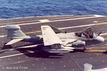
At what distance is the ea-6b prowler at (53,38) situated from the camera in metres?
60.6

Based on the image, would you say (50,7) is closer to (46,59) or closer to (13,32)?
(13,32)

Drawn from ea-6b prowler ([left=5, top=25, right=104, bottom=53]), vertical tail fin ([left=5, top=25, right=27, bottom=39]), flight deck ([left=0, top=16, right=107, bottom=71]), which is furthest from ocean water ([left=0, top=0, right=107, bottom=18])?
ea-6b prowler ([left=5, top=25, right=104, bottom=53])

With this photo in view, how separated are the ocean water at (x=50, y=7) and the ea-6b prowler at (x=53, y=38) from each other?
47.6m

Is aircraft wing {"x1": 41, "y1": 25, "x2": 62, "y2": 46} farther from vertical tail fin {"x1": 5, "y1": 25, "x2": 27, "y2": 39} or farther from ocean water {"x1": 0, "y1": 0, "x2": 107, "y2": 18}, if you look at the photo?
ocean water {"x1": 0, "y1": 0, "x2": 107, "y2": 18}

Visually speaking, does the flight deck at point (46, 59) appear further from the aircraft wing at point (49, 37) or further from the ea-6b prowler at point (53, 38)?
the aircraft wing at point (49, 37)

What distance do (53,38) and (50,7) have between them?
64.1m

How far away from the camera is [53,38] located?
62.2 m

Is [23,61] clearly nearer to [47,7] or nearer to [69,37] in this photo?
[69,37]

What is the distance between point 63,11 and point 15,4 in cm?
2489

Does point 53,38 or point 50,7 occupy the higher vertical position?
point 53,38

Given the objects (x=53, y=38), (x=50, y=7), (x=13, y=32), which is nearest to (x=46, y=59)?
(x=53, y=38)

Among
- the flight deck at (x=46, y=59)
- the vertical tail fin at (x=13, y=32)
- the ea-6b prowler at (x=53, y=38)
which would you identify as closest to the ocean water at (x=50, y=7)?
the flight deck at (x=46, y=59)

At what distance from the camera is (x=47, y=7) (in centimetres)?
→ 12431

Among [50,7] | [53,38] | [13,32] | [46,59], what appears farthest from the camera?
[50,7]
